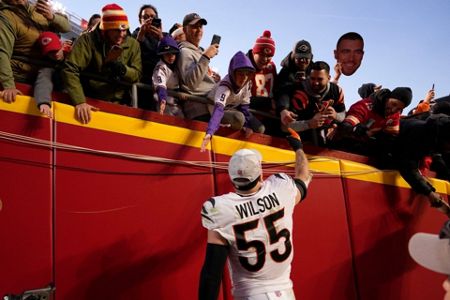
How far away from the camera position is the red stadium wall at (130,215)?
258 centimetres

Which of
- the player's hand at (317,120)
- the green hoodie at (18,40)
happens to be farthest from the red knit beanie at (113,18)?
the player's hand at (317,120)

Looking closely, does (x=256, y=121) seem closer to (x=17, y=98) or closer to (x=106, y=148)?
(x=106, y=148)

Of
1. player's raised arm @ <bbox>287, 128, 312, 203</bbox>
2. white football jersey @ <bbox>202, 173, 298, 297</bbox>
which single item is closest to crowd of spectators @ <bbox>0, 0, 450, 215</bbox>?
player's raised arm @ <bbox>287, 128, 312, 203</bbox>

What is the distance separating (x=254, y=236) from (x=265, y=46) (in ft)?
8.37

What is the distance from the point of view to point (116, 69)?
315 centimetres

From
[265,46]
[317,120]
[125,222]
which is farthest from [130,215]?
[265,46]

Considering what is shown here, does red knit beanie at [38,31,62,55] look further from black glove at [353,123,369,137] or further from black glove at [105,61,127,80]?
black glove at [353,123,369,137]

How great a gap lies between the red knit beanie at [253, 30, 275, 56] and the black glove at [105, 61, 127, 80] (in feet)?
5.66

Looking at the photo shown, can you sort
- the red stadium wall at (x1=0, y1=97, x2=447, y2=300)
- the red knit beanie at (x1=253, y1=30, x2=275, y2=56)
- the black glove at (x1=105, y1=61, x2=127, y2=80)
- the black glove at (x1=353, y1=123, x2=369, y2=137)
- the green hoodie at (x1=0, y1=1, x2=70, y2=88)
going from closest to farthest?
the red stadium wall at (x1=0, y1=97, x2=447, y2=300)
the green hoodie at (x1=0, y1=1, x2=70, y2=88)
the black glove at (x1=105, y1=61, x2=127, y2=80)
the black glove at (x1=353, y1=123, x2=369, y2=137)
the red knit beanie at (x1=253, y1=30, x2=275, y2=56)

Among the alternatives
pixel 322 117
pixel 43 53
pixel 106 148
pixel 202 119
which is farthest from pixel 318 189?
pixel 43 53

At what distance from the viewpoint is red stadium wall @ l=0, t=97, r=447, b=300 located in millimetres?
2578

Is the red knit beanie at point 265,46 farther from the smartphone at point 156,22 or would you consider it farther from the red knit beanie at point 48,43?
the red knit beanie at point 48,43

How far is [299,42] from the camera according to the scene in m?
4.43

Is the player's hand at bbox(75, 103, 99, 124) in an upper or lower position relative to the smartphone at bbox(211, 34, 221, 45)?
lower
